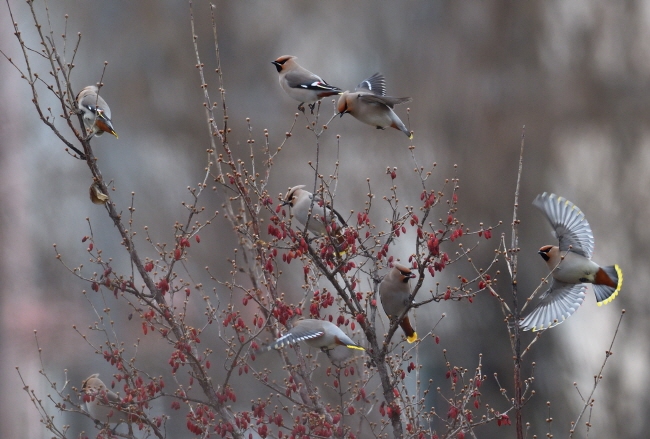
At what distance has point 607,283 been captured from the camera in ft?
15.4

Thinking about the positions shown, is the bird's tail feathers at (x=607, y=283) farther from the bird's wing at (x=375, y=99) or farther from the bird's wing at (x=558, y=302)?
the bird's wing at (x=375, y=99)

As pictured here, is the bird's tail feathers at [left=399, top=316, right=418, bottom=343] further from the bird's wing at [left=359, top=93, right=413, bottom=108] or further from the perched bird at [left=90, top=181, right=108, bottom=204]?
the perched bird at [left=90, top=181, right=108, bottom=204]

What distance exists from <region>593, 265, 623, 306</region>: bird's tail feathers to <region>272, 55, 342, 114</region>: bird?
1.62 metres

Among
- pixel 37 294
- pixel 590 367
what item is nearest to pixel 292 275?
pixel 37 294

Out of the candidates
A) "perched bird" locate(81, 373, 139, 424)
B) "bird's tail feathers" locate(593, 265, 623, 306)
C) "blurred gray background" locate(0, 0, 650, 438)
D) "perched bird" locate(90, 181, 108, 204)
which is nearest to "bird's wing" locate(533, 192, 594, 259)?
"bird's tail feathers" locate(593, 265, 623, 306)

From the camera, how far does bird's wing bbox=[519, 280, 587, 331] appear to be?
462 cm

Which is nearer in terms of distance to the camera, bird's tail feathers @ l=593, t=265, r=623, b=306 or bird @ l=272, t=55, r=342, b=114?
bird's tail feathers @ l=593, t=265, r=623, b=306

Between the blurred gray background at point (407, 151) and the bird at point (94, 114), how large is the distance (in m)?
3.38

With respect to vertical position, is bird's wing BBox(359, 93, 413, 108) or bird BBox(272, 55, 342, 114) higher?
bird BBox(272, 55, 342, 114)

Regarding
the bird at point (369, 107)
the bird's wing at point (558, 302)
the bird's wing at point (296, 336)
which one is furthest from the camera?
the bird's wing at point (558, 302)

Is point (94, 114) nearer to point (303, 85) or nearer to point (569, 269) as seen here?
point (303, 85)

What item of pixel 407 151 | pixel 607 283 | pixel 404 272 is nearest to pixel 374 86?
pixel 404 272

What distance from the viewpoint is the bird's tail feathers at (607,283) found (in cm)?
465

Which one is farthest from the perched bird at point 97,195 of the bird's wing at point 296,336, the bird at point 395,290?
the bird at point 395,290
